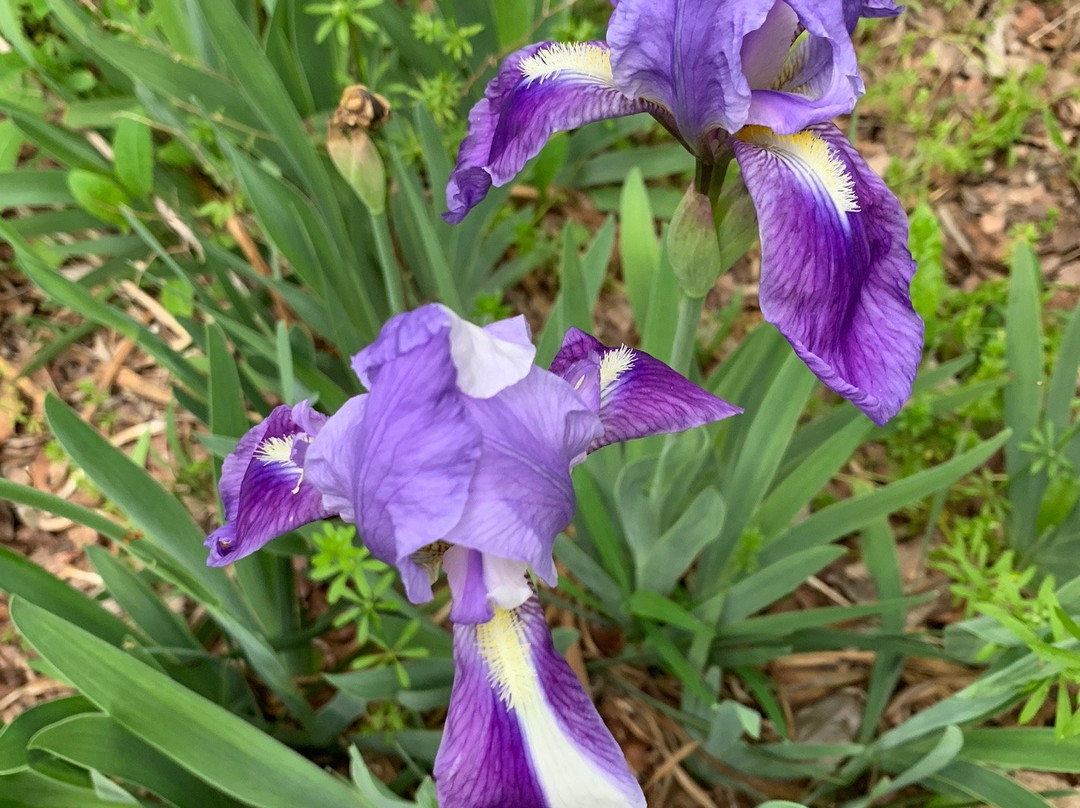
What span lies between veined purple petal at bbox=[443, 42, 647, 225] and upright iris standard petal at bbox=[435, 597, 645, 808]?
1.49 ft

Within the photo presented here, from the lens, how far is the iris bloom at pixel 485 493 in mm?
599

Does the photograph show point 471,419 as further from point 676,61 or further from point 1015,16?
point 1015,16

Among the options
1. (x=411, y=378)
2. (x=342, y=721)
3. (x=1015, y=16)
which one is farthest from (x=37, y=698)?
(x=1015, y=16)

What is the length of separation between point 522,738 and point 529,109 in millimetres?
625

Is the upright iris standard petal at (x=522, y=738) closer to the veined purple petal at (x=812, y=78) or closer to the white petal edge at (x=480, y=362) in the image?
the white petal edge at (x=480, y=362)

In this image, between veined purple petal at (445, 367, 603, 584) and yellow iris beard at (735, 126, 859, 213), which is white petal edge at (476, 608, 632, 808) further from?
yellow iris beard at (735, 126, 859, 213)

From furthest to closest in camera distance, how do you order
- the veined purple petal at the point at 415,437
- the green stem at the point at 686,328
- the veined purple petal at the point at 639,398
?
1. the green stem at the point at 686,328
2. the veined purple petal at the point at 639,398
3. the veined purple petal at the point at 415,437

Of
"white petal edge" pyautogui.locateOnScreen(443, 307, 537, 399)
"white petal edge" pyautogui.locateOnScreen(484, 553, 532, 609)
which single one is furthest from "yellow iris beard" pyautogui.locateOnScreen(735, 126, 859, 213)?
"white petal edge" pyautogui.locateOnScreen(484, 553, 532, 609)

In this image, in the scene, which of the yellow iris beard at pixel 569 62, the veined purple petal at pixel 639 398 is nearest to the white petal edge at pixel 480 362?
the veined purple petal at pixel 639 398

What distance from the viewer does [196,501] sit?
168cm

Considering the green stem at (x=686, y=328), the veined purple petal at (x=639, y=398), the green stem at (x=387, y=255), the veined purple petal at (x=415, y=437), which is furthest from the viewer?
the green stem at (x=387, y=255)

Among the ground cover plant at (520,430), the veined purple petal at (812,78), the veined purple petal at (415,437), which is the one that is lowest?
the ground cover plant at (520,430)

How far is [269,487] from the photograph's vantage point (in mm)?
843

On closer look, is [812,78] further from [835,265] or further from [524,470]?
[524,470]
